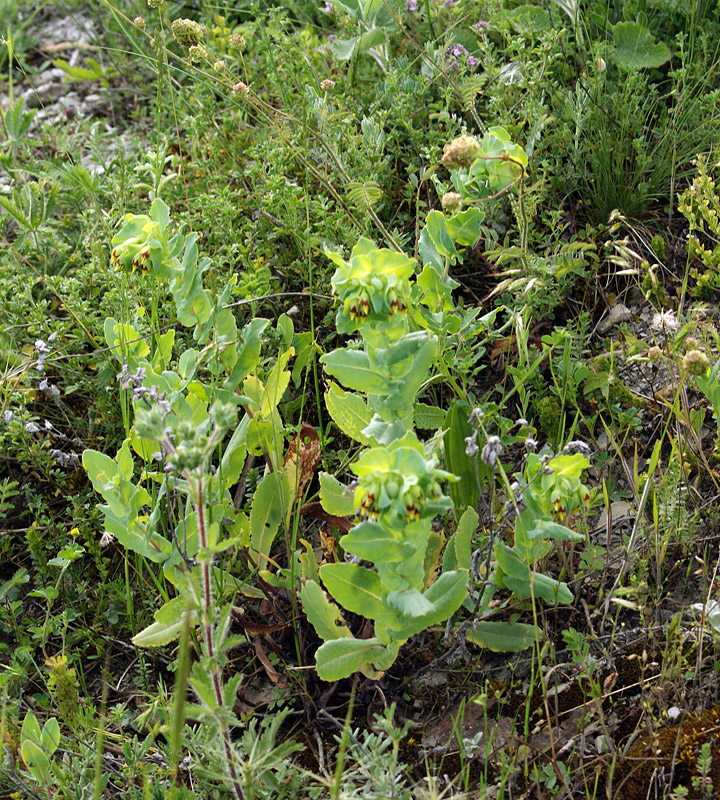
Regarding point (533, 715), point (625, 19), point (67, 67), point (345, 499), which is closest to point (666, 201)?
point (625, 19)

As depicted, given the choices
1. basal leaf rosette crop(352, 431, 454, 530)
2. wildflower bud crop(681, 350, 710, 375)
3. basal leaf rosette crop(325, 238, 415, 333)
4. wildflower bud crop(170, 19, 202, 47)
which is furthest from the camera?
wildflower bud crop(170, 19, 202, 47)

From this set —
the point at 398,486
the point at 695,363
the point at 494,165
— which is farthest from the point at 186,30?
the point at 695,363

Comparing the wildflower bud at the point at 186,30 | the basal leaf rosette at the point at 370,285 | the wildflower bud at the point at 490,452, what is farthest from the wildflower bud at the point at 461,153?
the wildflower bud at the point at 186,30

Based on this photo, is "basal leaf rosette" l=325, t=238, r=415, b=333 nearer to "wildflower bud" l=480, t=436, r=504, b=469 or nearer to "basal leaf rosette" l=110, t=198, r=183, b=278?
"wildflower bud" l=480, t=436, r=504, b=469

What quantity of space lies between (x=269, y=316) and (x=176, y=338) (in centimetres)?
38

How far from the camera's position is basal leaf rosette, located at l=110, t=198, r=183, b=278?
210 cm

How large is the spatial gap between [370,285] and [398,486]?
1.51 feet

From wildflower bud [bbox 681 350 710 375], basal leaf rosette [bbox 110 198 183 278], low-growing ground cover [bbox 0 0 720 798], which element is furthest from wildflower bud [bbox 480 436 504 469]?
basal leaf rosette [bbox 110 198 183 278]

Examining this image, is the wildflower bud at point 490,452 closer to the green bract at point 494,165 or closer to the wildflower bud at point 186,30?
the green bract at point 494,165

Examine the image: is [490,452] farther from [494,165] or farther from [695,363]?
[494,165]

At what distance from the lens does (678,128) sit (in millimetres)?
3029

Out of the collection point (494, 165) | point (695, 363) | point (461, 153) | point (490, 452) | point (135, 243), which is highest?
point (461, 153)

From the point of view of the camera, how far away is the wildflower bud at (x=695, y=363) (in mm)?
1925

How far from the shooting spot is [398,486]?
1.69 m
